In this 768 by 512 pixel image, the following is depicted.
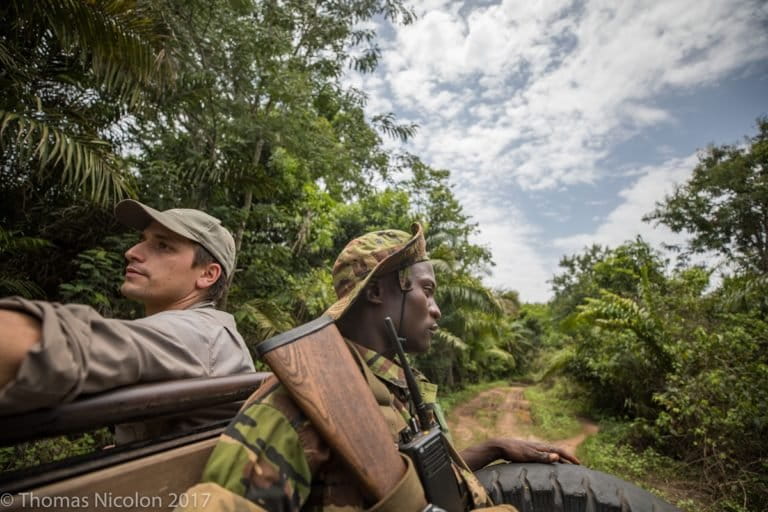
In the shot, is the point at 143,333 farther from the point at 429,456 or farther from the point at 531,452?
the point at 531,452

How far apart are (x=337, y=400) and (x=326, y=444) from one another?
131 mm

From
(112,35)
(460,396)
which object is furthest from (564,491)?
(460,396)

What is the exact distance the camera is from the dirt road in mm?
7379

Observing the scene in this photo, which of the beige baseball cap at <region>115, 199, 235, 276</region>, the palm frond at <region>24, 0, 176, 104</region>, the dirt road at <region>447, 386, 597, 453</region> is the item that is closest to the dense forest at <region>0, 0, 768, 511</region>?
the palm frond at <region>24, 0, 176, 104</region>

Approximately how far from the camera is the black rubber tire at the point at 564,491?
169cm

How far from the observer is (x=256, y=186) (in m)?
5.71

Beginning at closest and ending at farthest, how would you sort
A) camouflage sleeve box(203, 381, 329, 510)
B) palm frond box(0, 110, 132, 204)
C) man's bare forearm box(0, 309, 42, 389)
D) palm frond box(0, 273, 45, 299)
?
man's bare forearm box(0, 309, 42, 389), camouflage sleeve box(203, 381, 329, 510), palm frond box(0, 110, 132, 204), palm frond box(0, 273, 45, 299)

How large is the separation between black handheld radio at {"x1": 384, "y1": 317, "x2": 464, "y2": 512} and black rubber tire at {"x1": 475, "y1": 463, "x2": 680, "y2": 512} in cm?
61

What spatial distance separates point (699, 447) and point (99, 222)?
8706mm

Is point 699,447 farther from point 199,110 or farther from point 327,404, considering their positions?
point 199,110

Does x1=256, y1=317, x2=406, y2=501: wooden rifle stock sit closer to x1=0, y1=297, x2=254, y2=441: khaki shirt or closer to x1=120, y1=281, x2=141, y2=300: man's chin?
x1=0, y1=297, x2=254, y2=441: khaki shirt

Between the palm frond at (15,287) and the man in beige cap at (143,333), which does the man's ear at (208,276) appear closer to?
the man in beige cap at (143,333)

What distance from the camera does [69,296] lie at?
4.30 metres

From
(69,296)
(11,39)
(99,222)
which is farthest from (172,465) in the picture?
(99,222)
